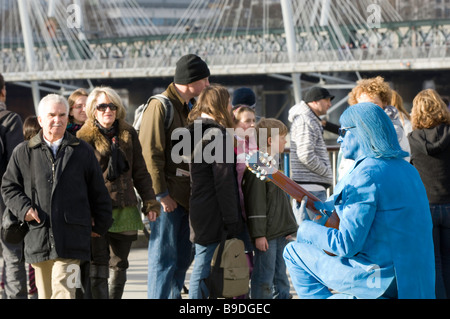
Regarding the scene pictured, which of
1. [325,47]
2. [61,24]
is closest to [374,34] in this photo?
[325,47]

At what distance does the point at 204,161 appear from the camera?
494cm

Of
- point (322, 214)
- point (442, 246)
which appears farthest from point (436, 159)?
point (322, 214)

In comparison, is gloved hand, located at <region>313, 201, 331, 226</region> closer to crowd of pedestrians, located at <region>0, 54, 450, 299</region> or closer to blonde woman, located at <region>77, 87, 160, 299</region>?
crowd of pedestrians, located at <region>0, 54, 450, 299</region>

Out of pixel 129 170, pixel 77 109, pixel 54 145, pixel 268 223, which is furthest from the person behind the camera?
pixel 77 109

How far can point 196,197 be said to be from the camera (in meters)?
5.00

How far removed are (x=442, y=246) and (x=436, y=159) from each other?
580mm

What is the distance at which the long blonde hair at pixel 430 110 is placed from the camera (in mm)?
5527

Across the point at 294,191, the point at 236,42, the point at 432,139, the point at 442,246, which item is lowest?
the point at 442,246

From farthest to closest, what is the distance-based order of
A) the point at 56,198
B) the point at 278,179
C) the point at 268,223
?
the point at 268,223 < the point at 56,198 < the point at 278,179

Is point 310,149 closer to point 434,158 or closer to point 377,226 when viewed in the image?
point 434,158

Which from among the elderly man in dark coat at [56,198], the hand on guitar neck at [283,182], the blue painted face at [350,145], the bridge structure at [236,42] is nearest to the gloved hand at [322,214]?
the hand on guitar neck at [283,182]

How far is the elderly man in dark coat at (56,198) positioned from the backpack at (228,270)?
0.68 metres

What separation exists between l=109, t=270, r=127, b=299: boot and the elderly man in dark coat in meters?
0.70

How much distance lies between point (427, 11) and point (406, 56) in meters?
13.1
